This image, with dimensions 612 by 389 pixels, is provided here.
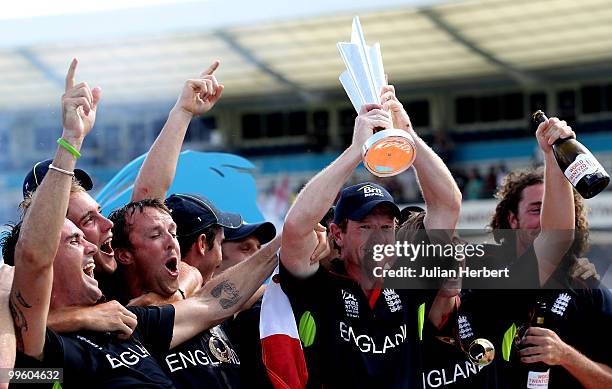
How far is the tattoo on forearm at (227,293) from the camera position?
3135 mm

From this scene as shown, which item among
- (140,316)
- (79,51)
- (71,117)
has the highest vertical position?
(79,51)

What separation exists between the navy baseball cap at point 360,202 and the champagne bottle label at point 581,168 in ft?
1.76

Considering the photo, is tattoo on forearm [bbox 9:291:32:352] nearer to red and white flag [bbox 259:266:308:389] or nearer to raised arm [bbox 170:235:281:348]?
raised arm [bbox 170:235:281:348]

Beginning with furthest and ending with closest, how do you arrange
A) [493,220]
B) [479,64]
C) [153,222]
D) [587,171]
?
[479,64]
[493,220]
[153,222]
[587,171]

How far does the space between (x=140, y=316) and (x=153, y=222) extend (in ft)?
1.22

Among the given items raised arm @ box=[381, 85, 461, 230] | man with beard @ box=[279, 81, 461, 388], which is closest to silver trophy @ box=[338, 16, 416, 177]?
man with beard @ box=[279, 81, 461, 388]

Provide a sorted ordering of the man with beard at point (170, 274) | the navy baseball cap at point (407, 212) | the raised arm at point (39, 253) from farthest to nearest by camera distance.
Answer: the navy baseball cap at point (407, 212) < the man with beard at point (170, 274) < the raised arm at point (39, 253)

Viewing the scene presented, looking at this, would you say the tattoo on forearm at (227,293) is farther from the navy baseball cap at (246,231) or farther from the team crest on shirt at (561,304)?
the team crest on shirt at (561,304)

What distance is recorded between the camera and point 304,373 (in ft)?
10.1

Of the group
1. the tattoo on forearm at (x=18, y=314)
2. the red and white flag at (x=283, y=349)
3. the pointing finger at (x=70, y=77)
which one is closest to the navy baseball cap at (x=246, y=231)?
the red and white flag at (x=283, y=349)

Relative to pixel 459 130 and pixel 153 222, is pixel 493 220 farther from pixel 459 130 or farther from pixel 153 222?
pixel 459 130

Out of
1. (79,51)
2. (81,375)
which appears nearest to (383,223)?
(81,375)

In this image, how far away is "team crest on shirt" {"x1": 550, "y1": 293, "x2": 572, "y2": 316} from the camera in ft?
11.3

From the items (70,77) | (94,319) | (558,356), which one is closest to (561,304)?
(558,356)
